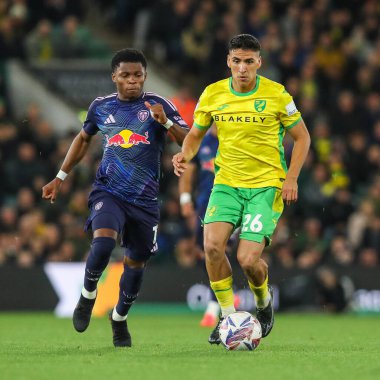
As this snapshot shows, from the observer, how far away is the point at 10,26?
1933 cm

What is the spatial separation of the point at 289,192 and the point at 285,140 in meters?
10.0

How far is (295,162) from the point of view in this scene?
967cm

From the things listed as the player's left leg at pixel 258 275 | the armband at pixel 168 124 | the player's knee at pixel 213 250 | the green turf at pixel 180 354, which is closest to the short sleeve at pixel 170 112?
the armband at pixel 168 124

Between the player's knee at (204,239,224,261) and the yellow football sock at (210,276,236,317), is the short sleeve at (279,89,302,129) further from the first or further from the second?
the yellow football sock at (210,276,236,317)

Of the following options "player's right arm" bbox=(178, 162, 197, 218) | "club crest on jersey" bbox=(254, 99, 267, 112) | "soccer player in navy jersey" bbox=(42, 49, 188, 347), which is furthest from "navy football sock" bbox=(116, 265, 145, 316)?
"player's right arm" bbox=(178, 162, 197, 218)

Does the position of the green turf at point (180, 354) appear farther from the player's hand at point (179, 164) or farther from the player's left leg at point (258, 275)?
the player's hand at point (179, 164)

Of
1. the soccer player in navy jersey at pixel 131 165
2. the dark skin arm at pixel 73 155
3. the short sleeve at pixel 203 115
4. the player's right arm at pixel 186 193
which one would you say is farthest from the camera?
the player's right arm at pixel 186 193

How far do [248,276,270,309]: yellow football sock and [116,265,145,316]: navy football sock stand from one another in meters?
0.94

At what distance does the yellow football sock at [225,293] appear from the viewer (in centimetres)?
984

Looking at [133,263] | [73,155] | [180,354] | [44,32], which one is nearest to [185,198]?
[73,155]

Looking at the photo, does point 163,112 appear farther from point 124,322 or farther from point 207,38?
point 207,38

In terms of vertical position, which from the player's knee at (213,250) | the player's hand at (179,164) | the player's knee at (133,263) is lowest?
the player's knee at (133,263)

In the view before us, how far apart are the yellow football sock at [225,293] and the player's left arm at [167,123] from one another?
3.95ft

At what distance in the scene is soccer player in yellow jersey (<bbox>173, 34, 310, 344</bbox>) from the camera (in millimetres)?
9688
